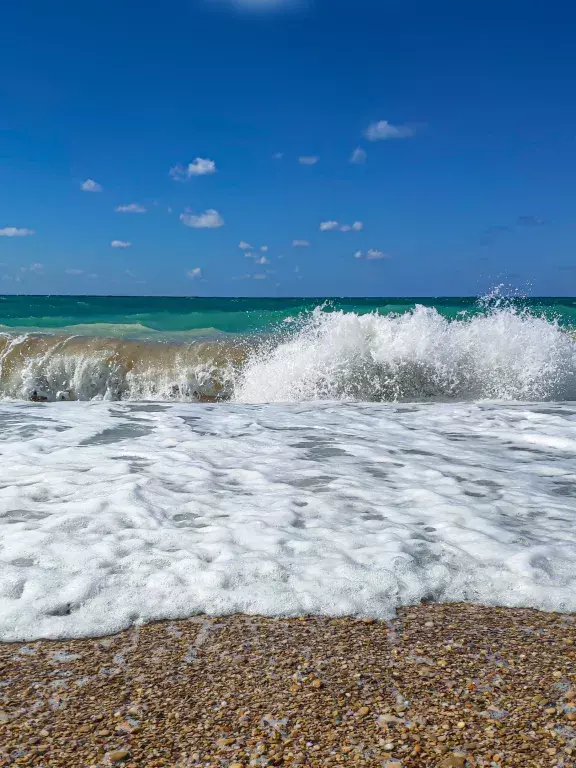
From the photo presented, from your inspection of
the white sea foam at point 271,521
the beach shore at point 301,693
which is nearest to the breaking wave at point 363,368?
the white sea foam at point 271,521

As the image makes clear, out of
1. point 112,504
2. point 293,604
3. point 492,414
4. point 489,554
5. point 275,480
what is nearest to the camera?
point 293,604

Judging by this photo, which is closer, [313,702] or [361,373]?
[313,702]

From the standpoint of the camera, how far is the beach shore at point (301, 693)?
1695 millimetres

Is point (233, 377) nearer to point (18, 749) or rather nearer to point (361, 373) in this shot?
point (361, 373)

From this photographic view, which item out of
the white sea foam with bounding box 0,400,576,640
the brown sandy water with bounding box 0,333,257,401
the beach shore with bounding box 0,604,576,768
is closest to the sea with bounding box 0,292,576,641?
the white sea foam with bounding box 0,400,576,640

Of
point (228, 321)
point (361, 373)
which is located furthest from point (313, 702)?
point (228, 321)

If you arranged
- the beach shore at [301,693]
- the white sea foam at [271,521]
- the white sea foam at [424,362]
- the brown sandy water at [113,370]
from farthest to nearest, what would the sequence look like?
the brown sandy water at [113,370] < the white sea foam at [424,362] < the white sea foam at [271,521] < the beach shore at [301,693]

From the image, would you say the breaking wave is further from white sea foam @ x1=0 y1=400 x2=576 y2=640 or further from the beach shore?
the beach shore

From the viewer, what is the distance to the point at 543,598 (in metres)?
2.61

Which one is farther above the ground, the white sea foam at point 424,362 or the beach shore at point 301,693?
the white sea foam at point 424,362

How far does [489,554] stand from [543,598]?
0.40m

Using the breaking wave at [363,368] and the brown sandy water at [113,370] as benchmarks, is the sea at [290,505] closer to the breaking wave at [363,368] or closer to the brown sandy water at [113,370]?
the breaking wave at [363,368]

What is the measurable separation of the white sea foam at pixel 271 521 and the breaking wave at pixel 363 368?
123 inches

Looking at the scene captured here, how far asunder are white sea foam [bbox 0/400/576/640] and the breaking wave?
3115mm
